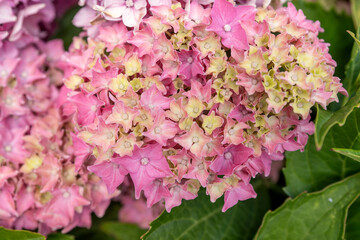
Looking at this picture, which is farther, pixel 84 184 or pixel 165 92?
pixel 84 184

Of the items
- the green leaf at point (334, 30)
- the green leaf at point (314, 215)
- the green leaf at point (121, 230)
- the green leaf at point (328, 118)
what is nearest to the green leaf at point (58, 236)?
the green leaf at point (121, 230)

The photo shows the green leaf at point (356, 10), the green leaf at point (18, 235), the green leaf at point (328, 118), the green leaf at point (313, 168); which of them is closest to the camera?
the green leaf at point (328, 118)

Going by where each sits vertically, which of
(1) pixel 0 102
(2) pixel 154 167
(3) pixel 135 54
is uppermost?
(3) pixel 135 54

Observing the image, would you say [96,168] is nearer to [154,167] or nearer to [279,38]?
[154,167]

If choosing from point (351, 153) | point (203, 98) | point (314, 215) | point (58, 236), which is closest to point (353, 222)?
point (314, 215)

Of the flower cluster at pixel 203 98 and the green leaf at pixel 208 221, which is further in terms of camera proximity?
the green leaf at pixel 208 221

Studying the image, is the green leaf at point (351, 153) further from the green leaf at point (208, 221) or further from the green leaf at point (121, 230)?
the green leaf at point (121, 230)

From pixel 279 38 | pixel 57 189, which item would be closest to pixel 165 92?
pixel 279 38

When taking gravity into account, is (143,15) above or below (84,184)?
above
